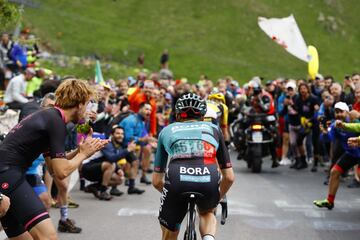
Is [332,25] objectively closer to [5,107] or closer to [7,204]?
[5,107]

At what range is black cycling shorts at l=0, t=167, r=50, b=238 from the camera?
20.3ft

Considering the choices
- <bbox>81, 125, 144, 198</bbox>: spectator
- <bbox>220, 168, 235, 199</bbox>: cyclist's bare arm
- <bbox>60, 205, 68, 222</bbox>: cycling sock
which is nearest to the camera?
<bbox>220, 168, 235, 199</bbox>: cyclist's bare arm

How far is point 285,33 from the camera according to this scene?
17375 mm

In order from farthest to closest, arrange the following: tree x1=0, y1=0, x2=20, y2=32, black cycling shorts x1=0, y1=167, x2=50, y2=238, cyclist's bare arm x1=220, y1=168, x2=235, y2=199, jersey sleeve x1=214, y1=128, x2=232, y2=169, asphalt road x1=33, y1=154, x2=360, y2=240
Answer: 1. tree x1=0, y1=0, x2=20, y2=32
2. asphalt road x1=33, y1=154, x2=360, y2=240
3. cyclist's bare arm x1=220, y1=168, x2=235, y2=199
4. jersey sleeve x1=214, y1=128, x2=232, y2=169
5. black cycling shorts x1=0, y1=167, x2=50, y2=238

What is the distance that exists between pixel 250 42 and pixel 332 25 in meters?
7.28

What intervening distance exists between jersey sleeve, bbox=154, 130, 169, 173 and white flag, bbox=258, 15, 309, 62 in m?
10.1

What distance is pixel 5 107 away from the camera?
1459 cm

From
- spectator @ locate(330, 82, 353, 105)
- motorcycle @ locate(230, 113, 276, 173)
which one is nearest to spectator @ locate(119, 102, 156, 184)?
motorcycle @ locate(230, 113, 276, 173)

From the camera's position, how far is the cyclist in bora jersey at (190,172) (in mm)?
6699

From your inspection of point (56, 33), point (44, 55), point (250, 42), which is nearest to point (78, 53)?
point (56, 33)

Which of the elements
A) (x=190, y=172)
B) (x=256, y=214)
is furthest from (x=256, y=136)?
(x=190, y=172)

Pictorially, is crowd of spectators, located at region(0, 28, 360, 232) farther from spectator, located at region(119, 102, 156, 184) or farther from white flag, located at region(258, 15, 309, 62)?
white flag, located at region(258, 15, 309, 62)

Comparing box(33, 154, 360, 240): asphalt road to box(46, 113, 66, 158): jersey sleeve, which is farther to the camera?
box(33, 154, 360, 240): asphalt road

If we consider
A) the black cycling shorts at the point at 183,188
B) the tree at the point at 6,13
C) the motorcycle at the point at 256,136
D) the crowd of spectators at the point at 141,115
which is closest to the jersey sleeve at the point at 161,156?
the black cycling shorts at the point at 183,188
